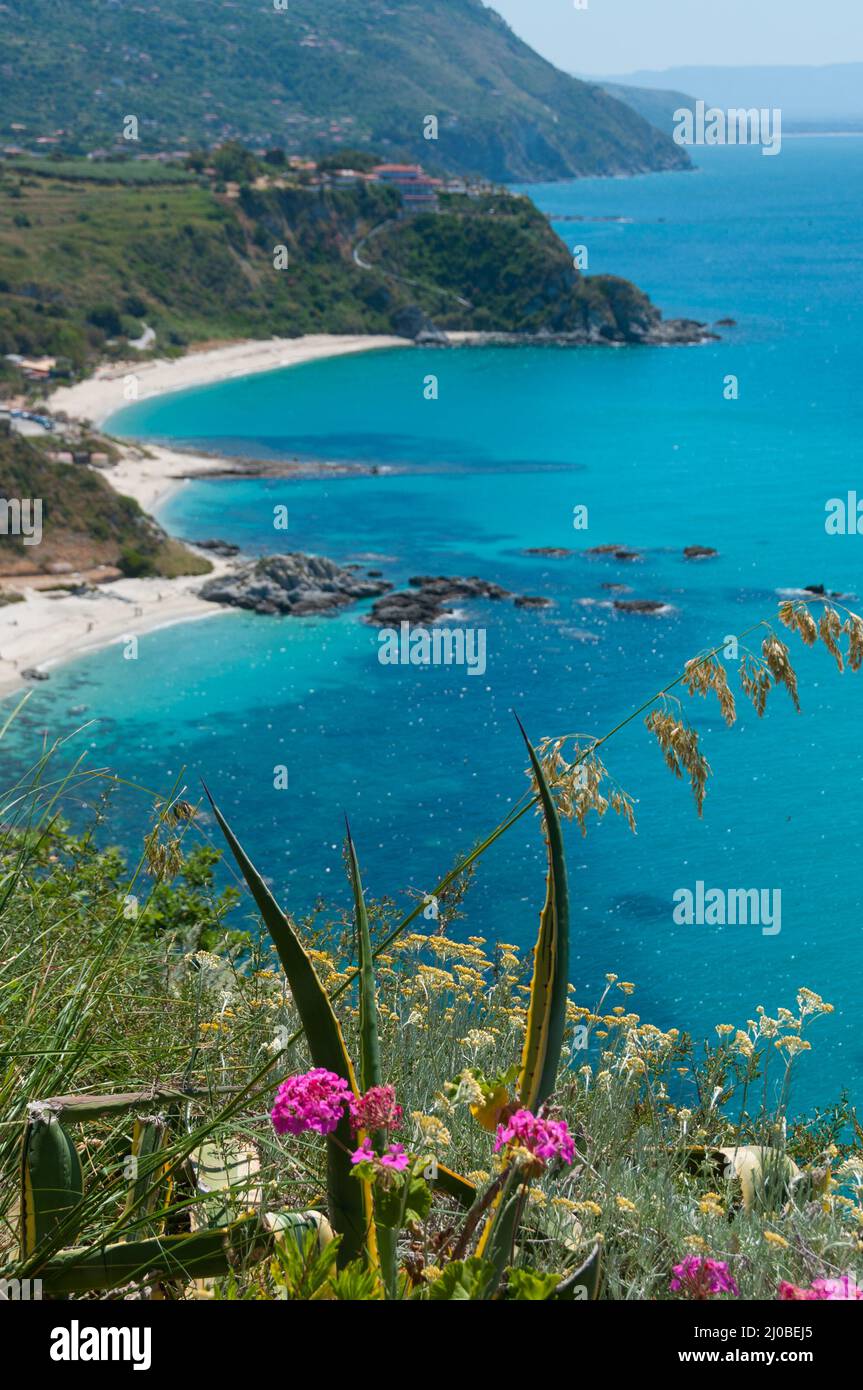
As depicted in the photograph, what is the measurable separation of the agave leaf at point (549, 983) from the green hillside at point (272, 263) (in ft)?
242

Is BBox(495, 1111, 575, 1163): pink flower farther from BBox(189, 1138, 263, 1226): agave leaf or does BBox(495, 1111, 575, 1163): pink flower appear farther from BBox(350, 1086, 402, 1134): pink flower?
BBox(189, 1138, 263, 1226): agave leaf

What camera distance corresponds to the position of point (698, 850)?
26.2 metres

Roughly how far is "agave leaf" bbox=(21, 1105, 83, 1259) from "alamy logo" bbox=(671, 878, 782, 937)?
20.7 m

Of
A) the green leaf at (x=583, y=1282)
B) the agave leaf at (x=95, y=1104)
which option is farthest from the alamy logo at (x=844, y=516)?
the green leaf at (x=583, y=1282)

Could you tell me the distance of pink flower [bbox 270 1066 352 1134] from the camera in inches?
89.0

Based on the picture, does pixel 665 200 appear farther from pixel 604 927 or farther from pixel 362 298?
pixel 604 927

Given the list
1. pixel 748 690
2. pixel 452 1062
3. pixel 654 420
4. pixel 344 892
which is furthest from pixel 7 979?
pixel 654 420

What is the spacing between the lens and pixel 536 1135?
2.30 meters

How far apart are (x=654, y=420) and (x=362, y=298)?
1173 inches

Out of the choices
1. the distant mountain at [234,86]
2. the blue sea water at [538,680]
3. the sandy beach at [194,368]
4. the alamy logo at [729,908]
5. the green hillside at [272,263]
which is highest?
the distant mountain at [234,86]

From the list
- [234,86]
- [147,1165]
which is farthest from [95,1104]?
[234,86]
